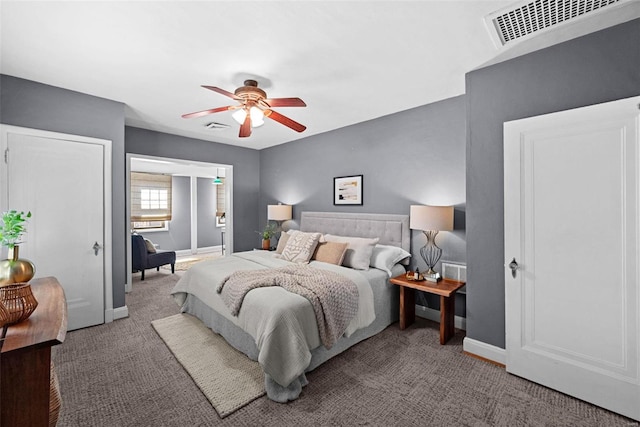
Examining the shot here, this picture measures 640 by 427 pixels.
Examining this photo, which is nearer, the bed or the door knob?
the bed

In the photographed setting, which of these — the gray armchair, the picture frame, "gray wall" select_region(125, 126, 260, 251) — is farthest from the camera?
the gray armchair

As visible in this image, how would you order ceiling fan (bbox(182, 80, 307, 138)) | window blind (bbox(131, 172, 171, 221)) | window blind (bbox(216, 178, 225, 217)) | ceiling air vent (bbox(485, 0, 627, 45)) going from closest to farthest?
ceiling air vent (bbox(485, 0, 627, 45))
ceiling fan (bbox(182, 80, 307, 138))
window blind (bbox(131, 172, 171, 221))
window blind (bbox(216, 178, 225, 217))

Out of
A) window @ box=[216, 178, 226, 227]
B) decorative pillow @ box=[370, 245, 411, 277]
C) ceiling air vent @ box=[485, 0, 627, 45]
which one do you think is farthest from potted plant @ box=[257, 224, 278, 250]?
ceiling air vent @ box=[485, 0, 627, 45]

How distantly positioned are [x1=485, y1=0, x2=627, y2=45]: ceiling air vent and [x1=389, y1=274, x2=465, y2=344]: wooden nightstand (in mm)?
2224

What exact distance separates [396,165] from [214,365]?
3.13 meters

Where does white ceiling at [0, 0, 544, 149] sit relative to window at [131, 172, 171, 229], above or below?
above

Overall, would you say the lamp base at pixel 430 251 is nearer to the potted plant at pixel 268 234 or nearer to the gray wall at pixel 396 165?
the gray wall at pixel 396 165

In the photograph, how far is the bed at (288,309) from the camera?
2084 mm

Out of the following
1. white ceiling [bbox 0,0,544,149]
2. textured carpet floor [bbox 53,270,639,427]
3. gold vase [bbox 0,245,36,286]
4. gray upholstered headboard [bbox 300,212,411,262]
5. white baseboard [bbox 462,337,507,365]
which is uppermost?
white ceiling [bbox 0,0,544,149]

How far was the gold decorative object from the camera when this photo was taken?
1.26 meters

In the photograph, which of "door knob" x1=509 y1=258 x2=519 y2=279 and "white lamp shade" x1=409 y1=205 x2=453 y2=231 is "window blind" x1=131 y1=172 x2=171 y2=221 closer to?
"white lamp shade" x1=409 y1=205 x2=453 y2=231

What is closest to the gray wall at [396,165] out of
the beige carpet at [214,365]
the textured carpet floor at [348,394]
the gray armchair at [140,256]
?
the textured carpet floor at [348,394]

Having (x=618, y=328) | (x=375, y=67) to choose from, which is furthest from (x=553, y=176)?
(x=375, y=67)

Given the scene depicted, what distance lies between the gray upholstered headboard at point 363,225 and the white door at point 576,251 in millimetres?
1444
